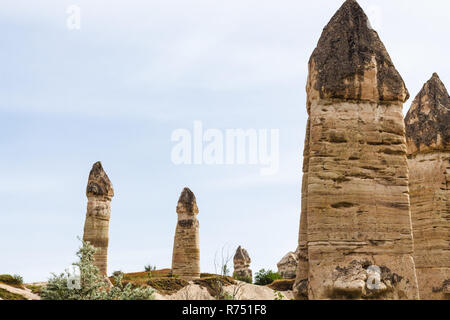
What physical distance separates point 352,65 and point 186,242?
682 inches

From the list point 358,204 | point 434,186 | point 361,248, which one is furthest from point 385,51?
point 434,186

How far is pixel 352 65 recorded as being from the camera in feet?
29.3

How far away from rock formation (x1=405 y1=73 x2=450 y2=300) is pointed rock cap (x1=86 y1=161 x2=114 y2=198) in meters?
13.2

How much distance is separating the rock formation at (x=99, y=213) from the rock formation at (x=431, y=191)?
502 inches

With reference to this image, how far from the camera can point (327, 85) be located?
8781mm

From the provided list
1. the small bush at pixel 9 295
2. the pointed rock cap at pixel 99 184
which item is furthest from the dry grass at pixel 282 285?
the small bush at pixel 9 295

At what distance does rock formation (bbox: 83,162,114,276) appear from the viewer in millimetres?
20641

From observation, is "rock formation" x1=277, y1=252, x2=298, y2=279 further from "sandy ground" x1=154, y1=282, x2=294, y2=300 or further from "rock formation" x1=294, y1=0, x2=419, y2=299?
"rock formation" x1=294, y1=0, x2=419, y2=299

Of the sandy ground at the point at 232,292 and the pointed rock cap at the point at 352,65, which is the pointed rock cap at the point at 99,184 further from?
the pointed rock cap at the point at 352,65

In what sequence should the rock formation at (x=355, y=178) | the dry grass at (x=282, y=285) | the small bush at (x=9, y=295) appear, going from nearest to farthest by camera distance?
the rock formation at (x=355, y=178)
the small bush at (x=9, y=295)
the dry grass at (x=282, y=285)

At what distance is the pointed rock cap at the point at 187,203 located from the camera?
25672 mm
